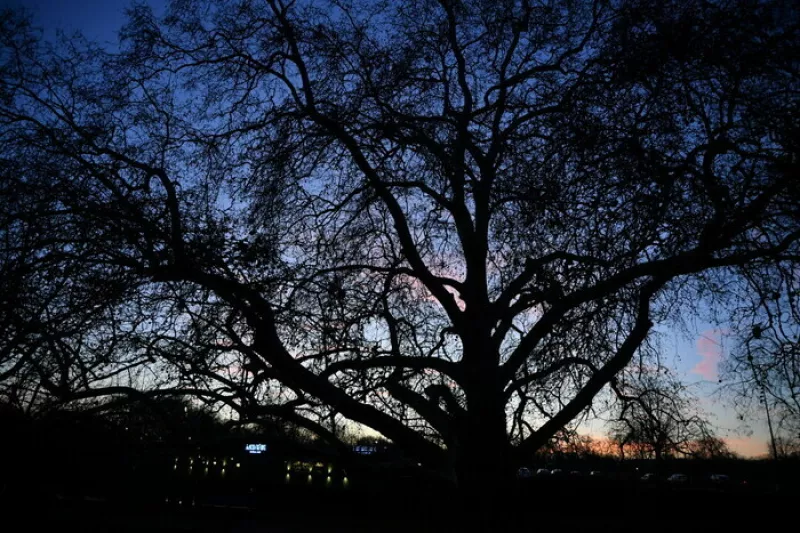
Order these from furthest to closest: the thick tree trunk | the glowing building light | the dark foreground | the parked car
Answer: the parked car < the dark foreground < the glowing building light < the thick tree trunk

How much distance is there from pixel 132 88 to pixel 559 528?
8.76 m

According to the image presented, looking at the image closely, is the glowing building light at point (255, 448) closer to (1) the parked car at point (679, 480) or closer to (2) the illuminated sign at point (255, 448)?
(2) the illuminated sign at point (255, 448)

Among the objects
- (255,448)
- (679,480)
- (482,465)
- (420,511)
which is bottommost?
(679,480)

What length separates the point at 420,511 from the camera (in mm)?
10703

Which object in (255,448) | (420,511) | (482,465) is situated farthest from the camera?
(420,511)

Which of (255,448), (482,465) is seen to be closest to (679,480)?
(482,465)

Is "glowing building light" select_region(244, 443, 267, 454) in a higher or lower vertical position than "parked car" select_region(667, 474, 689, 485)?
higher

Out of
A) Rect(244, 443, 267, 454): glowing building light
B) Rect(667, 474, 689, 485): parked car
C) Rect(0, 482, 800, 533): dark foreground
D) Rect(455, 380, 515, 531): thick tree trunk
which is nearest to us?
Rect(455, 380, 515, 531): thick tree trunk

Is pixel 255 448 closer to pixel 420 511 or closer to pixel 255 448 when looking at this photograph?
pixel 255 448

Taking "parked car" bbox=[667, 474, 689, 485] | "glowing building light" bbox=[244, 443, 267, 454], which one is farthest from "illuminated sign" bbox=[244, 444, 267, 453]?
"parked car" bbox=[667, 474, 689, 485]

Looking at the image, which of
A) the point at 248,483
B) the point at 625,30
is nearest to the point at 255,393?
the point at 625,30

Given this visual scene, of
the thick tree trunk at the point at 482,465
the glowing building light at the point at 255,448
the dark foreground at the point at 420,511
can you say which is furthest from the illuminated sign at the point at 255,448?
the thick tree trunk at the point at 482,465

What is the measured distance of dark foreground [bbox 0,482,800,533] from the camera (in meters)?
9.36

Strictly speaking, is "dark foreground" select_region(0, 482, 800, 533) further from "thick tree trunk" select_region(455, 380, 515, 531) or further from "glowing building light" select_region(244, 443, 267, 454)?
"glowing building light" select_region(244, 443, 267, 454)
